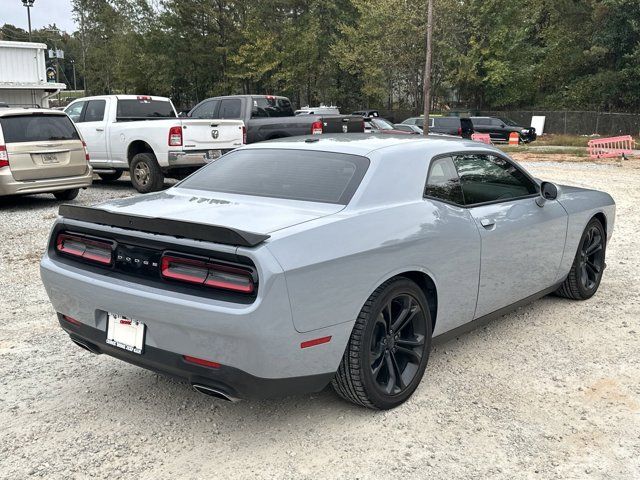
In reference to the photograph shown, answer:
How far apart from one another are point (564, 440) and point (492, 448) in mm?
409

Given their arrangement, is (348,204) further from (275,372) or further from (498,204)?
(498,204)

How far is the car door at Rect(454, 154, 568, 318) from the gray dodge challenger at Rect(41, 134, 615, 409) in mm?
16

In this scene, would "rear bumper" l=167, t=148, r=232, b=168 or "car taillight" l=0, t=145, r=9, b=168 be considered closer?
"car taillight" l=0, t=145, r=9, b=168

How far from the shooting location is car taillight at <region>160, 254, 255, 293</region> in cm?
280

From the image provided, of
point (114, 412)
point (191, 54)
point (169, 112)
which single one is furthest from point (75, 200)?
point (191, 54)

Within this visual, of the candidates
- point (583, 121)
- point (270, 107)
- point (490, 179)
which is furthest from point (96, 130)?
point (583, 121)

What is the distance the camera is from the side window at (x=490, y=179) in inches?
165

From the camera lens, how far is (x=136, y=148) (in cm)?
1195

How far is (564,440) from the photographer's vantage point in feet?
10.4

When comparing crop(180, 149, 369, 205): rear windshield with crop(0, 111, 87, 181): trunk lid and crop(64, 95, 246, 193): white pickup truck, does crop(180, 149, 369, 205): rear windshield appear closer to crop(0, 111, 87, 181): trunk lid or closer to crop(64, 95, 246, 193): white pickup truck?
crop(0, 111, 87, 181): trunk lid

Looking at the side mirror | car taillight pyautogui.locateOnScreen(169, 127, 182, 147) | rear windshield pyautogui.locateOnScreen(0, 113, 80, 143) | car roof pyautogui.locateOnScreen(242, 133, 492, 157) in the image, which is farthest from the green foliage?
car roof pyautogui.locateOnScreen(242, 133, 492, 157)

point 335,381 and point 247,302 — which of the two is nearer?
point 247,302

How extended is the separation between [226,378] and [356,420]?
877 millimetres

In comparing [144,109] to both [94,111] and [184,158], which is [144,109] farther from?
[184,158]
